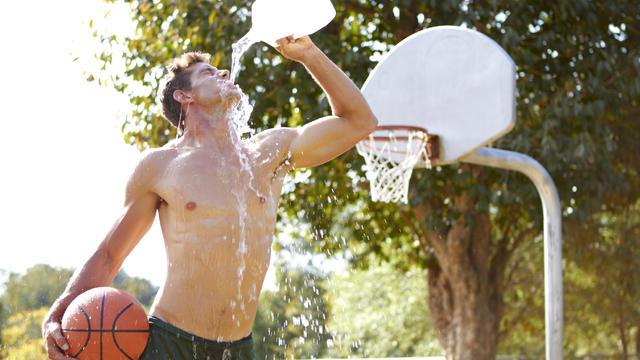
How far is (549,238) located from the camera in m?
6.00

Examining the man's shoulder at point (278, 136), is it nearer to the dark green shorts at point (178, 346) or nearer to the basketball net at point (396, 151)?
the dark green shorts at point (178, 346)

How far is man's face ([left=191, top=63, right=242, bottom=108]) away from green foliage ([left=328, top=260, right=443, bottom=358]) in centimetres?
1532

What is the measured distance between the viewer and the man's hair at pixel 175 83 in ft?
9.14

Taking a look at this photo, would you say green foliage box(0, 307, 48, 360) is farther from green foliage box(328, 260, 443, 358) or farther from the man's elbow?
the man's elbow

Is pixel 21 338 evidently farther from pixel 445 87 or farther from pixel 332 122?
pixel 332 122

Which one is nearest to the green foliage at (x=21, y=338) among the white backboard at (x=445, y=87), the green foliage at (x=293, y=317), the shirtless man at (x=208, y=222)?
the green foliage at (x=293, y=317)

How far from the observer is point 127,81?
943 centimetres

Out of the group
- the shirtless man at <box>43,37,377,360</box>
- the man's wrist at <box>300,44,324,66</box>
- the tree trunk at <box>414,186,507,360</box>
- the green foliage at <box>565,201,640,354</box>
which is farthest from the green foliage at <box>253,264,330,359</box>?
the man's wrist at <box>300,44,324,66</box>

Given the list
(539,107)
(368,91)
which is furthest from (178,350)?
(539,107)

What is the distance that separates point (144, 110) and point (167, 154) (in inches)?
282

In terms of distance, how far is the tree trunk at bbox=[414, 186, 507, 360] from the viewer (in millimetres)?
9445

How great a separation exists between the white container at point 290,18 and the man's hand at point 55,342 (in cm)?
119

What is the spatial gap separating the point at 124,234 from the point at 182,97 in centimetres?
56

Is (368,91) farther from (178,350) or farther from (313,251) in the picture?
(313,251)
